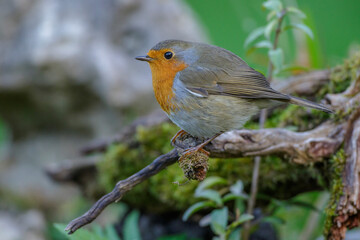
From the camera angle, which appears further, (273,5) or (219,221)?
(273,5)

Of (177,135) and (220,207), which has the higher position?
(177,135)

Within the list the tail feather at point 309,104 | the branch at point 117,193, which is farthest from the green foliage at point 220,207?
the tail feather at point 309,104

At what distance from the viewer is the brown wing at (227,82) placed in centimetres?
244

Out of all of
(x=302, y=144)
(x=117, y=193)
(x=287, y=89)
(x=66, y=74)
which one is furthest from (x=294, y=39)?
(x=117, y=193)

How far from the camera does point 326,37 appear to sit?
6980 millimetres

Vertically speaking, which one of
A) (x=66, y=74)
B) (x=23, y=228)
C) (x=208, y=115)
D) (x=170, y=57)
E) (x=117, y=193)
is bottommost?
(x=117, y=193)

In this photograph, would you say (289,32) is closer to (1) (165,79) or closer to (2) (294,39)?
(2) (294,39)

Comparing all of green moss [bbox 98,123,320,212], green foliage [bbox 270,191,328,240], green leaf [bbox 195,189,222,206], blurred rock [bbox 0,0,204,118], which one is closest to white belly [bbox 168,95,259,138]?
green leaf [bbox 195,189,222,206]

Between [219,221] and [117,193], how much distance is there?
703 mm

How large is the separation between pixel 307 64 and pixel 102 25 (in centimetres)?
235

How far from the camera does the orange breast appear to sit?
7.99ft

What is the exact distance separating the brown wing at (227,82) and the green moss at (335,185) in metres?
0.45

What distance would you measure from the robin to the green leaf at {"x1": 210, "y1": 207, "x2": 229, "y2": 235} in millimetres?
447

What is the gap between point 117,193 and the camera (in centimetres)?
198
